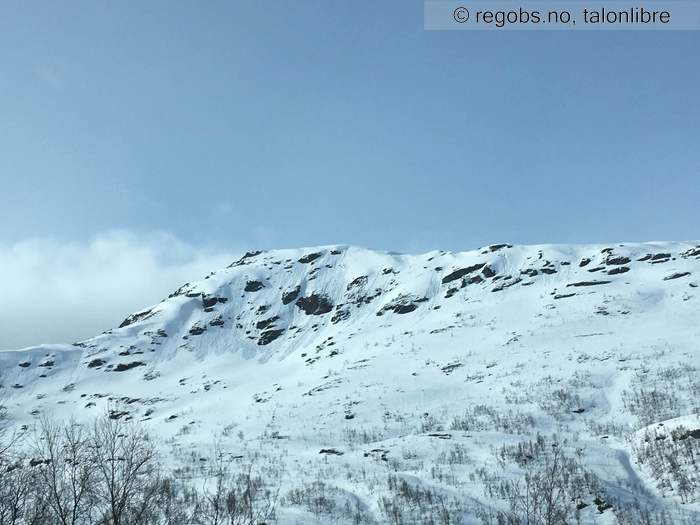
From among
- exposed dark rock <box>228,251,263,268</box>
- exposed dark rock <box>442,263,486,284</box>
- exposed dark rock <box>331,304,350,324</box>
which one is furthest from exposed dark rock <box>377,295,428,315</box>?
exposed dark rock <box>228,251,263,268</box>

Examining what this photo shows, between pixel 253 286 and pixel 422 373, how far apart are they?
2786 inches

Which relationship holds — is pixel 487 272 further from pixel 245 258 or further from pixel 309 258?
pixel 245 258

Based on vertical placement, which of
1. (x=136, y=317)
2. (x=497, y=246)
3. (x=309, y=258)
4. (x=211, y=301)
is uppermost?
(x=309, y=258)

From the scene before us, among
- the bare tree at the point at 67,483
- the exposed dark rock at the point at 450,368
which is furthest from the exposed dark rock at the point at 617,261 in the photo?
the bare tree at the point at 67,483

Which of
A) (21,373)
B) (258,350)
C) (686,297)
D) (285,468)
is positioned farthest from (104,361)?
(686,297)

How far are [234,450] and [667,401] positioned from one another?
26918 mm

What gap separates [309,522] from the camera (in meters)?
14.3

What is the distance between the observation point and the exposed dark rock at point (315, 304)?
98.0m

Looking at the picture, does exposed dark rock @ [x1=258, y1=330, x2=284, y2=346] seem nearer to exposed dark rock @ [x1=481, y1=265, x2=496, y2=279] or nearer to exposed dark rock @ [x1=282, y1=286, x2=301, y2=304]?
exposed dark rock @ [x1=282, y1=286, x2=301, y2=304]

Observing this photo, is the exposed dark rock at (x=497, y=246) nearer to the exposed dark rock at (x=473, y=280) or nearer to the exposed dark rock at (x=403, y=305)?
the exposed dark rock at (x=473, y=280)

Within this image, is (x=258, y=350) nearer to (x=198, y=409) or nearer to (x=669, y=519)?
(x=198, y=409)

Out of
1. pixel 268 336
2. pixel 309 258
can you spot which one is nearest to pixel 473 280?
pixel 268 336

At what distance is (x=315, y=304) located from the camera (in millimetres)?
100500

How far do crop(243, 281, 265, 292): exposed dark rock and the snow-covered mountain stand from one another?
888 mm
